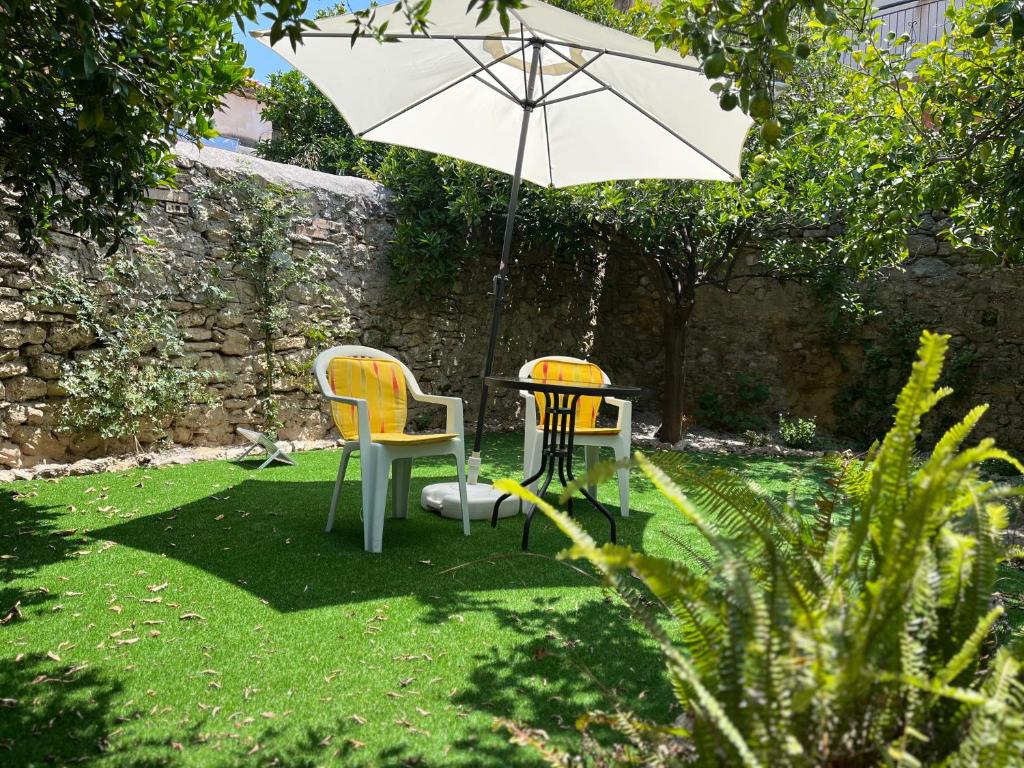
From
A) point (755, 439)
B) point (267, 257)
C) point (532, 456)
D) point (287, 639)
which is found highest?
point (267, 257)

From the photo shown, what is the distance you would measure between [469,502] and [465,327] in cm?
335

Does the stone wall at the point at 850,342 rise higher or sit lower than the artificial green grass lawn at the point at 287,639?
higher

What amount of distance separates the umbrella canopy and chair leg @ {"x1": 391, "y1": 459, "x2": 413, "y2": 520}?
1901 millimetres

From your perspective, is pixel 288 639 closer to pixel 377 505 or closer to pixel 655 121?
pixel 377 505

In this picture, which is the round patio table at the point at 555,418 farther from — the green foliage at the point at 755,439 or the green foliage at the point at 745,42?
the green foliage at the point at 755,439

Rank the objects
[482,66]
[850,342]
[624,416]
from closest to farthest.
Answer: [482,66]
[624,416]
[850,342]

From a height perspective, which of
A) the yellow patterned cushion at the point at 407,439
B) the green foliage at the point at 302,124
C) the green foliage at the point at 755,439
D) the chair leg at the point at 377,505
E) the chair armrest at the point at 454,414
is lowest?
the green foliage at the point at 755,439

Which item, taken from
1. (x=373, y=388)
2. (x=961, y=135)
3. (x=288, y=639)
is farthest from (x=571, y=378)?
(x=288, y=639)

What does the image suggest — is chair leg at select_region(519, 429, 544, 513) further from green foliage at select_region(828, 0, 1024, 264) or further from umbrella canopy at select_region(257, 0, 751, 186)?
green foliage at select_region(828, 0, 1024, 264)

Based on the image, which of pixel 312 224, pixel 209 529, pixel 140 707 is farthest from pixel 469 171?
pixel 140 707

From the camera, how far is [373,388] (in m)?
3.64

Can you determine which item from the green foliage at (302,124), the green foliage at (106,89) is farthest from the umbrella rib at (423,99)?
the green foliage at (302,124)

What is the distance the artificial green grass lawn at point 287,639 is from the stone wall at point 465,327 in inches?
46.9

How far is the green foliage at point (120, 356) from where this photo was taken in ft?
14.4
